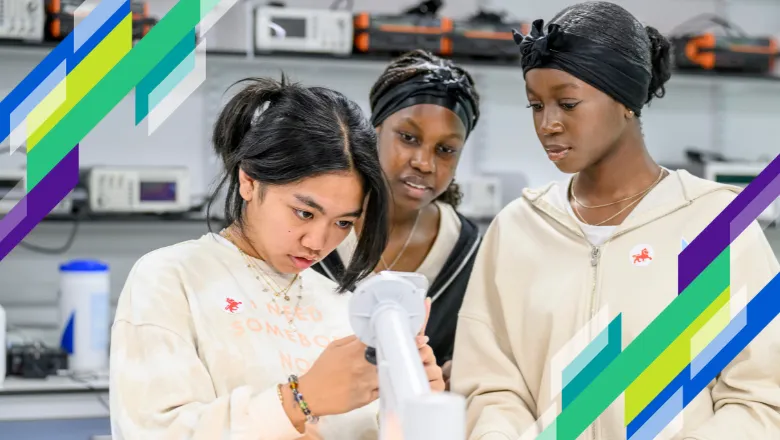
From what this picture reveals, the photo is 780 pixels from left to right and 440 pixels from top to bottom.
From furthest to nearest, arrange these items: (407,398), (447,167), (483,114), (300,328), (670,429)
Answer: (483,114), (447,167), (670,429), (300,328), (407,398)

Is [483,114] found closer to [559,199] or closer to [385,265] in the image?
[385,265]

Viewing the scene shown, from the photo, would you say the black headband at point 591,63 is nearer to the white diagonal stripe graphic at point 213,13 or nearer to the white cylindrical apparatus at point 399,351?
the white cylindrical apparatus at point 399,351

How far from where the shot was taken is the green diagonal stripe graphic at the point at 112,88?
270 centimetres

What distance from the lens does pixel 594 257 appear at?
142 cm

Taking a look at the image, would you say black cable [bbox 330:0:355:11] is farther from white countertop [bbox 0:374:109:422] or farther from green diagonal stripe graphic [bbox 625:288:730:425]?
green diagonal stripe graphic [bbox 625:288:730:425]

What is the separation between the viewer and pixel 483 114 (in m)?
3.28

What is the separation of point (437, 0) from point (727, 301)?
1.82 metres

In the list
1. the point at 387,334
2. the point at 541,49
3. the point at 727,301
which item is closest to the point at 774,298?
the point at 727,301

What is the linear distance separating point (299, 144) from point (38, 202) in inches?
67.2

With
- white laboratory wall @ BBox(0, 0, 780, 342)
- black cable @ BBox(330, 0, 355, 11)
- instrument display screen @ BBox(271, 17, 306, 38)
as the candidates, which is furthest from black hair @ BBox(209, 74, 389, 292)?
black cable @ BBox(330, 0, 355, 11)

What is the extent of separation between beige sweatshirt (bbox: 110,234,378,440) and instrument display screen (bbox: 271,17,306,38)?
1561 mm

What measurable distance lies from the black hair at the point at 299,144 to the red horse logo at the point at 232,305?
0.43 ft

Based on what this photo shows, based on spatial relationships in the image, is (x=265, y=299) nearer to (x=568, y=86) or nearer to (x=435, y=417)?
(x=568, y=86)

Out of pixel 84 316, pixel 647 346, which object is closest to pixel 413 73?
pixel 647 346
